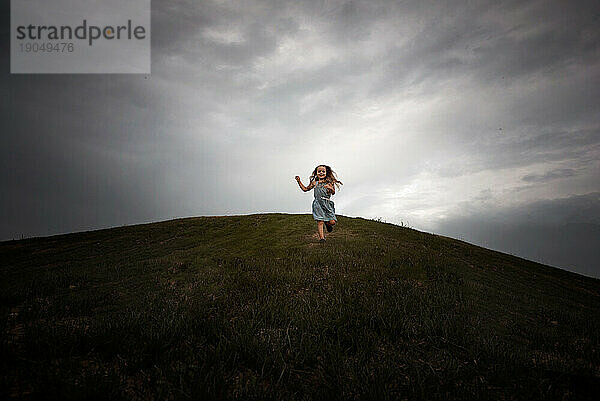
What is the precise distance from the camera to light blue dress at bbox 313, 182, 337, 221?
15.8 m

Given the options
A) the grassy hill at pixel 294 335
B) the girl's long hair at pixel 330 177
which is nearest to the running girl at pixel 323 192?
the girl's long hair at pixel 330 177

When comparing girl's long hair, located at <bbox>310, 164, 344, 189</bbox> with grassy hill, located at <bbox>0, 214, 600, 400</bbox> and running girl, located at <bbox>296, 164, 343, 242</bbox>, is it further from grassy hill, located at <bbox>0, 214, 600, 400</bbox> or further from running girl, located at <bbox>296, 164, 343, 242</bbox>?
grassy hill, located at <bbox>0, 214, 600, 400</bbox>

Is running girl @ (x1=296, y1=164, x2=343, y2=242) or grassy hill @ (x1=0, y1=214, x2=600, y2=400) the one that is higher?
running girl @ (x1=296, y1=164, x2=343, y2=242)

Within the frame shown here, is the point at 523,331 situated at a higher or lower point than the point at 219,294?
lower

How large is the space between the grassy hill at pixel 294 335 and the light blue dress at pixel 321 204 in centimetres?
488

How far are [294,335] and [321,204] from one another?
11283 mm

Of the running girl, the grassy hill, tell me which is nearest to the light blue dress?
the running girl

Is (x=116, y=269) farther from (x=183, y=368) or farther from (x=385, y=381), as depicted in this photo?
(x=385, y=381)

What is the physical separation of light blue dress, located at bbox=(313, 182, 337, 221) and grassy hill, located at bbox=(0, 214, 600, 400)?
4877 millimetres

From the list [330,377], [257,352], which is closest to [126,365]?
[257,352]

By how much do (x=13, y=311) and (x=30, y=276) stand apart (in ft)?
20.5

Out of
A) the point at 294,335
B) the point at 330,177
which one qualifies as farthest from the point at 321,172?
the point at 294,335

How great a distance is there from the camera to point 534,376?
12.6 ft

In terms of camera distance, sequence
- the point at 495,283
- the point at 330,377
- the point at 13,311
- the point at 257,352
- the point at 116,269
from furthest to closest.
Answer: the point at 116,269
the point at 495,283
the point at 13,311
the point at 257,352
the point at 330,377
